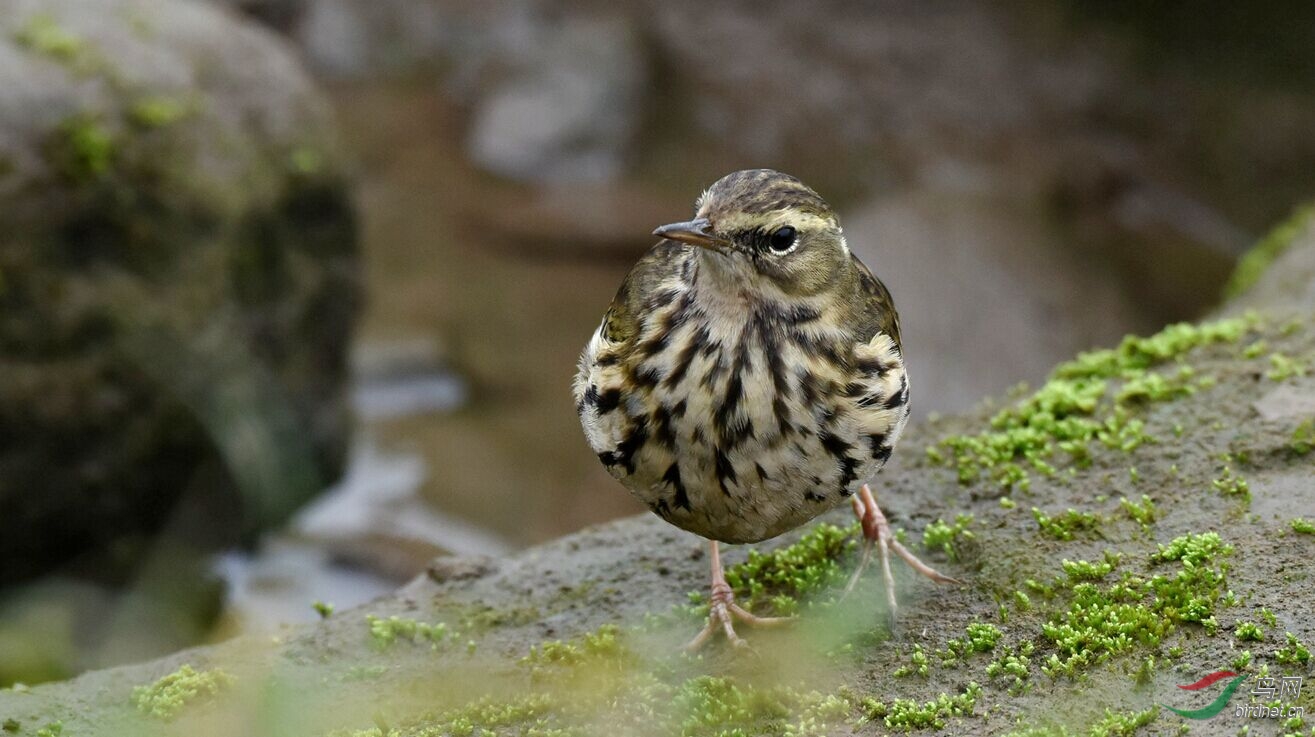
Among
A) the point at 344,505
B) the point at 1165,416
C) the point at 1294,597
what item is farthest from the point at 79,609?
the point at 1294,597

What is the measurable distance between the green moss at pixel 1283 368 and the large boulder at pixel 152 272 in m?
5.53

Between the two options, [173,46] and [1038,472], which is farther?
[173,46]

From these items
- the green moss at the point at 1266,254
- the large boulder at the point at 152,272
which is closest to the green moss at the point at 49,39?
the large boulder at the point at 152,272

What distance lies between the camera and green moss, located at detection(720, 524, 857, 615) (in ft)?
14.9

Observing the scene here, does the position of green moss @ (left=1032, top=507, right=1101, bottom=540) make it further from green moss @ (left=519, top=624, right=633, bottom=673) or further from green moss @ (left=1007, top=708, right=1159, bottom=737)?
green moss @ (left=519, top=624, right=633, bottom=673)

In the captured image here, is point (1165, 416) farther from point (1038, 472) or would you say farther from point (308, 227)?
point (308, 227)

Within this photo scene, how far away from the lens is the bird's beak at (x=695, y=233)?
3.66 meters

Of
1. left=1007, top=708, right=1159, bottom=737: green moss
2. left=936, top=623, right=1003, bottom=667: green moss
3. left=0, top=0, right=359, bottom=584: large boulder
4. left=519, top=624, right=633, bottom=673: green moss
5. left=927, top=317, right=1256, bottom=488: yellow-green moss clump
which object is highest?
left=0, top=0, right=359, bottom=584: large boulder

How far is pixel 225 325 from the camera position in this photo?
7.87m

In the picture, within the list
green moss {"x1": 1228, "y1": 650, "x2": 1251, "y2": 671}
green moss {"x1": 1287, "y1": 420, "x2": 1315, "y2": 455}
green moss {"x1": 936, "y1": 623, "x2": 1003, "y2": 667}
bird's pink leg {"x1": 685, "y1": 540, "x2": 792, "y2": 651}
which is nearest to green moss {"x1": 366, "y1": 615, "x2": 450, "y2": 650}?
bird's pink leg {"x1": 685, "y1": 540, "x2": 792, "y2": 651}

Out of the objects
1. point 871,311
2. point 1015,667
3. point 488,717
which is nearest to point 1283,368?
point 871,311

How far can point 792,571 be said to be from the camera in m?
4.66

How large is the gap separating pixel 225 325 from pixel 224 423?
1.89 ft

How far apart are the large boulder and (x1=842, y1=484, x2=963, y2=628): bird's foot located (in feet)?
14.7
